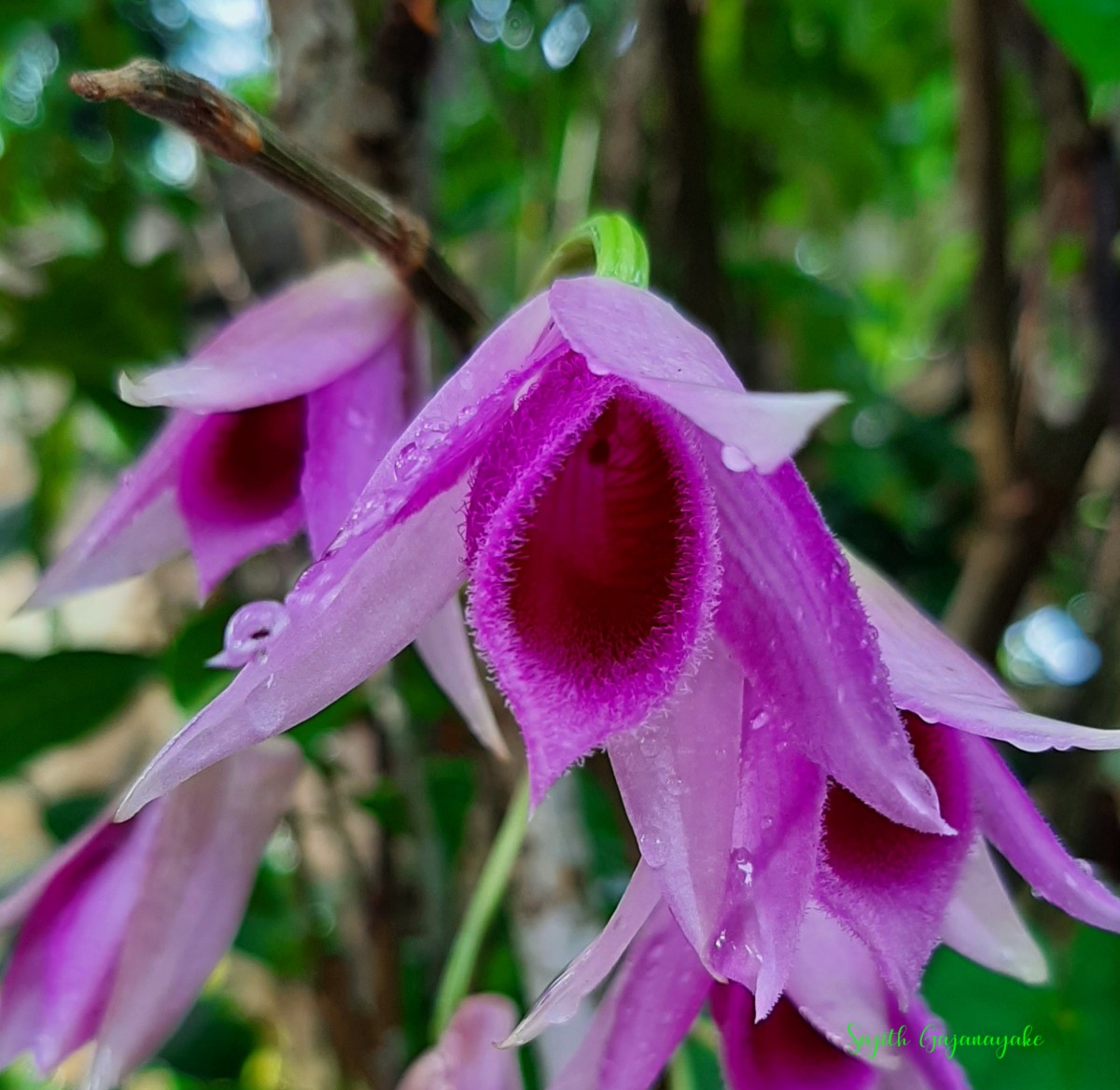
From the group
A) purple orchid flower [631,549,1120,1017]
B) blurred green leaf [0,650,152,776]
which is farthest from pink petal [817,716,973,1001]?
blurred green leaf [0,650,152,776]

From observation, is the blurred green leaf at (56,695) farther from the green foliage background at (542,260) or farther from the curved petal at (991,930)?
the curved petal at (991,930)

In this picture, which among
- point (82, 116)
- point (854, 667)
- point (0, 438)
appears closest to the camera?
point (854, 667)

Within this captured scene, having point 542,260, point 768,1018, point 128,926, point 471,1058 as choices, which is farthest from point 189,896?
point 542,260

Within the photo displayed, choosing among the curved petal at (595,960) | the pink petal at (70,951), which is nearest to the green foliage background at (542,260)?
the pink petal at (70,951)

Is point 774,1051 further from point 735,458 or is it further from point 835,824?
point 735,458

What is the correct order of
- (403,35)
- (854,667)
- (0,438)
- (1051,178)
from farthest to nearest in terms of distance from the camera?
1. (0,438)
2. (1051,178)
3. (403,35)
4. (854,667)

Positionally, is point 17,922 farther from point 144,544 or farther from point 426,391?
point 426,391

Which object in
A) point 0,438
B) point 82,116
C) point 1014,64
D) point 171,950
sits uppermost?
point 82,116

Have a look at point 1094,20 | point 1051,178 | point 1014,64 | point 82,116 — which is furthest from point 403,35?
point 82,116
